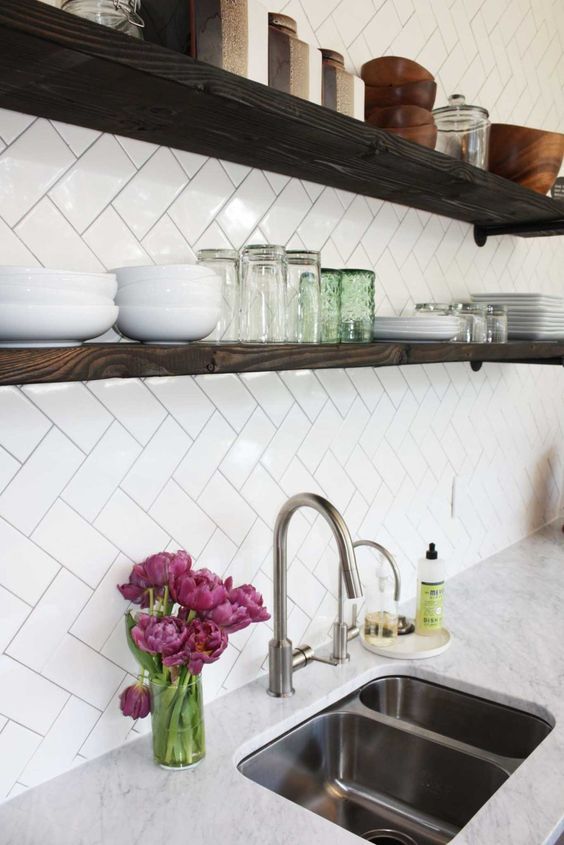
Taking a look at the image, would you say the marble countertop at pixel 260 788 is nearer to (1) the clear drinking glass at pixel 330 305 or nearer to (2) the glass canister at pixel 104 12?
(1) the clear drinking glass at pixel 330 305

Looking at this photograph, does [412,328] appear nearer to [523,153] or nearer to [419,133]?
[419,133]

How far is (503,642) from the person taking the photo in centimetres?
177

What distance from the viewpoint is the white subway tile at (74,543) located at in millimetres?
1172

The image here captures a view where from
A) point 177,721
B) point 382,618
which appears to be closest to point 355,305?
point 382,618

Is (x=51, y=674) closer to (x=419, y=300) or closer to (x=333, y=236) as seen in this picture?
(x=333, y=236)

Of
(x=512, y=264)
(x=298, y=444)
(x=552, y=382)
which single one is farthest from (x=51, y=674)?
(x=552, y=382)

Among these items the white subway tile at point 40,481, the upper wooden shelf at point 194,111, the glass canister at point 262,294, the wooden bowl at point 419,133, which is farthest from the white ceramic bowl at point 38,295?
the wooden bowl at point 419,133

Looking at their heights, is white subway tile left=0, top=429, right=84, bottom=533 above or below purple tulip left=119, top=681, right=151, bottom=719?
above

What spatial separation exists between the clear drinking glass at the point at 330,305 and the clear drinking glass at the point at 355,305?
42 mm

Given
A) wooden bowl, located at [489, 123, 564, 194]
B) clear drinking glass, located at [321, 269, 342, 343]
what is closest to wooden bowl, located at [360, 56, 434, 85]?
wooden bowl, located at [489, 123, 564, 194]

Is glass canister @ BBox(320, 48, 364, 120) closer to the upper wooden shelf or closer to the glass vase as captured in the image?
the upper wooden shelf

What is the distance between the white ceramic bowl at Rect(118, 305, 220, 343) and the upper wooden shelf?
271 millimetres

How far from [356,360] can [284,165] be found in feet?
1.35

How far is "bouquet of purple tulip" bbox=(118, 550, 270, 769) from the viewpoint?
1168mm
